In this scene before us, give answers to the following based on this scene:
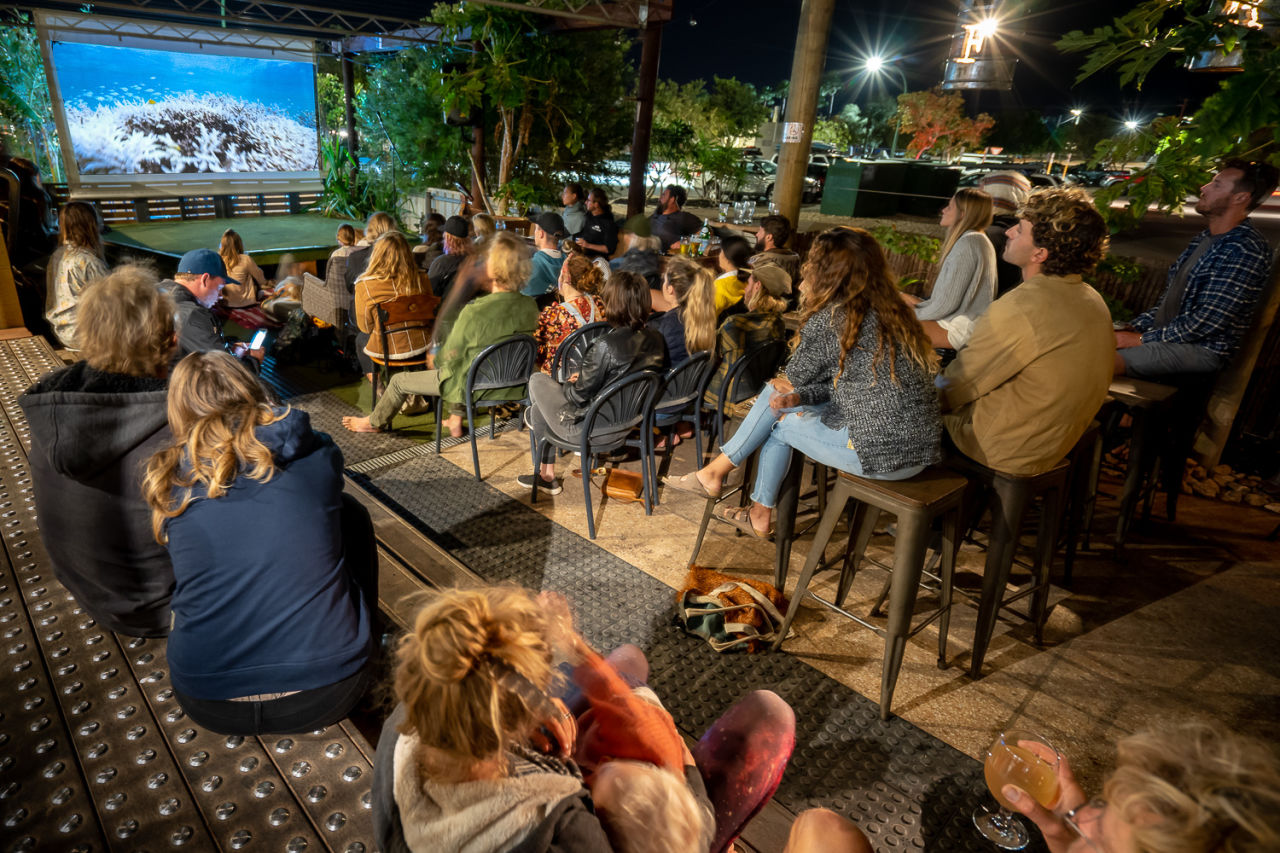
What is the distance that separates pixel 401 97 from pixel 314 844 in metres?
13.4

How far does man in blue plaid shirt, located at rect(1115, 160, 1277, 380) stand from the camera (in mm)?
3160

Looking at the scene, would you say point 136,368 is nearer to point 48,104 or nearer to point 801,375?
point 801,375

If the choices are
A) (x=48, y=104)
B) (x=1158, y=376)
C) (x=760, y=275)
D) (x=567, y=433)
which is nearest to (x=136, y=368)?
(x=567, y=433)

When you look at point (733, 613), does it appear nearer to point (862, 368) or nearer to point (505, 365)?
point (862, 368)

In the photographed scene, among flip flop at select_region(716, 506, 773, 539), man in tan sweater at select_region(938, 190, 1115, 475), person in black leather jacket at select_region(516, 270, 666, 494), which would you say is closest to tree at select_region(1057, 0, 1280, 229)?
man in tan sweater at select_region(938, 190, 1115, 475)

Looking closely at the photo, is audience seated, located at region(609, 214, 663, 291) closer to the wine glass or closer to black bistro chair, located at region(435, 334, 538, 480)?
black bistro chair, located at region(435, 334, 538, 480)

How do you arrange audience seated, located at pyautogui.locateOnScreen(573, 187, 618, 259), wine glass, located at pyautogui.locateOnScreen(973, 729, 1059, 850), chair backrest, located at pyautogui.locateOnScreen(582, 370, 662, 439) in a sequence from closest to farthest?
wine glass, located at pyautogui.locateOnScreen(973, 729, 1059, 850), chair backrest, located at pyautogui.locateOnScreen(582, 370, 662, 439), audience seated, located at pyautogui.locateOnScreen(573, 187, 618, 259)

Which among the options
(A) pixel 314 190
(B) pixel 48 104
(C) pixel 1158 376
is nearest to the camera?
(C) pixel 1158 376

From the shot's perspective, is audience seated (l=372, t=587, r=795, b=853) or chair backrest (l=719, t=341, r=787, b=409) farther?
chair backrest (l=719, t=341, r=787, b=409)

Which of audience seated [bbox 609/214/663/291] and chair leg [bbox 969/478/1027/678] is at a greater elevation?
audience seated [bbox 609/214/663/291]

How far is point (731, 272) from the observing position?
4820mm

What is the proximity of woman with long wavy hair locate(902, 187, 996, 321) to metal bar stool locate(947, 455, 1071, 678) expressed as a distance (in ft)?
3.96

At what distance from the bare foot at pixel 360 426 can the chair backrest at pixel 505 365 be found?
1167mm

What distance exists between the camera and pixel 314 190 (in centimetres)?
1622
